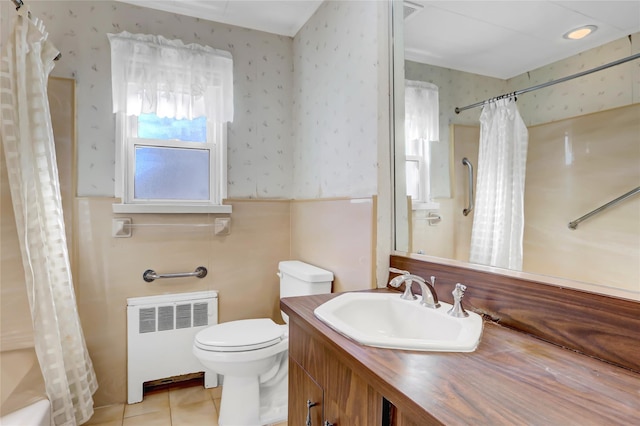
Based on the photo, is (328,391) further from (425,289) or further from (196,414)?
(196,414)

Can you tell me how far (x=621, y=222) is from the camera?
3.36 feet

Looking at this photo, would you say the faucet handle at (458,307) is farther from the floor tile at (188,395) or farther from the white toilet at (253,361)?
the floor tile at (188,395)

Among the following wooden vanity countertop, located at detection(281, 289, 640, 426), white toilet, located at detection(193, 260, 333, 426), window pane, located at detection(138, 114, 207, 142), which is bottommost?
white toilet, located at detection(193, 260, 333, 426)

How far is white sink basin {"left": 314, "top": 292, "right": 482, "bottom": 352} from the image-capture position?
32.6 inches

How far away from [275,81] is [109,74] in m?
0.97

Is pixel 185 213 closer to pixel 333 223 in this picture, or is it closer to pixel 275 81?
pixel 333 223

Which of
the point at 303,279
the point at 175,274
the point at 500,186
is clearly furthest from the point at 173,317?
the point at 500,186

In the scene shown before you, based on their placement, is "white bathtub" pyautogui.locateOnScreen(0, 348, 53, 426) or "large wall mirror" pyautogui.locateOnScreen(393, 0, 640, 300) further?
"white bathtub" pyautogui.locateOnScreen(0, 348, 53, 426)

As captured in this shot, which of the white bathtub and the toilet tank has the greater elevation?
the toilet tank

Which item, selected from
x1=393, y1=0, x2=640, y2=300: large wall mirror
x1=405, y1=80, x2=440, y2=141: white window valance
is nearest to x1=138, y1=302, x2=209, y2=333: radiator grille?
x1=393, y1=0, x2=640, y2=300: large wall mirror

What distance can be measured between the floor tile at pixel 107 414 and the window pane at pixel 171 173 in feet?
3.80

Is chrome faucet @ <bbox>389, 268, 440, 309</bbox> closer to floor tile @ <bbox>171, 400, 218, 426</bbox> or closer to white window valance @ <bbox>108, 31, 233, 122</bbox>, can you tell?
floor tile @ <bbox>171, 400, 218, 426</bbox>

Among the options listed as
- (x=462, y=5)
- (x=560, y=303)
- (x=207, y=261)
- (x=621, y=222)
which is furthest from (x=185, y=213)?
(x=621, y=222)

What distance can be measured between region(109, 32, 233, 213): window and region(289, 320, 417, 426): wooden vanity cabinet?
1.25 m
